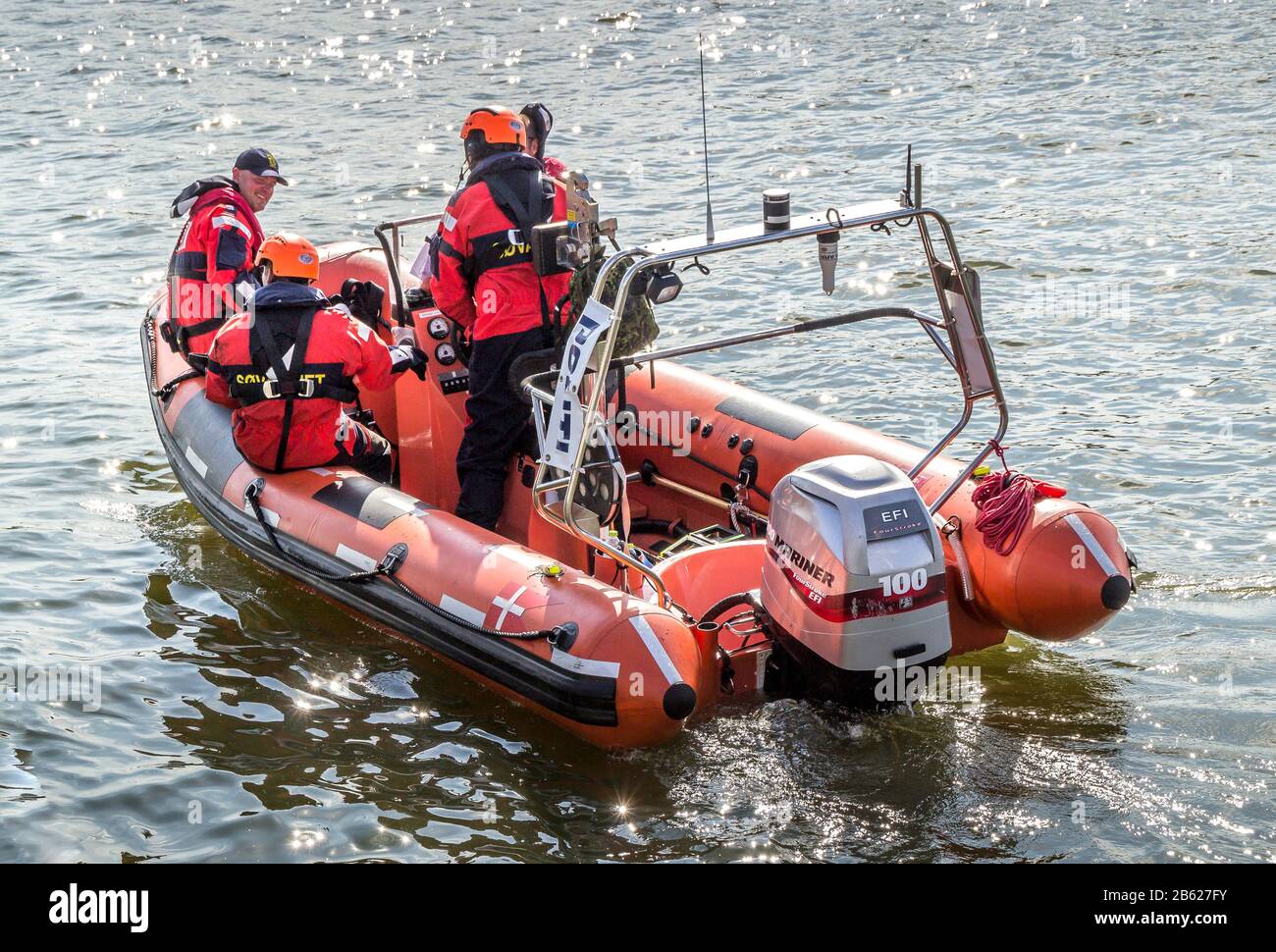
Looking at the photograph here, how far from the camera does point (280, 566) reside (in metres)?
4.99

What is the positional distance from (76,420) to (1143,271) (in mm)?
5504

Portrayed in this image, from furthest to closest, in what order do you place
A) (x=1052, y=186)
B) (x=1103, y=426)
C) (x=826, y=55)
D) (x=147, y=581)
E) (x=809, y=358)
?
(x=826, y=55)
(x=1052, y=186)
(x=809, y=358)
(x=1103, y=426)
(x=147, y=581)

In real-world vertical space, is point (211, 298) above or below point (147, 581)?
above

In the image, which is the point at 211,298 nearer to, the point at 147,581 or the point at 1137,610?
the point at 147,581

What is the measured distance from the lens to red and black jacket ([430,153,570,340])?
187 inches

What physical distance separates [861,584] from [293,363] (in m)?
2.14

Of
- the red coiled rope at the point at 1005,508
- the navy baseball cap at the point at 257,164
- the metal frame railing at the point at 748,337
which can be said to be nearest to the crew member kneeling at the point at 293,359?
the metal frame railing at the point at 748,337

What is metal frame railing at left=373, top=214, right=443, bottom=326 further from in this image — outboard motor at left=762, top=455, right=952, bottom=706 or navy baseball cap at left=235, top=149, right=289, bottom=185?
outboard motor at left=762, top=455, right=952, bottom=706

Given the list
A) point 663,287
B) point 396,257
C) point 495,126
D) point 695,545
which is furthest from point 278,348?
point 663,287

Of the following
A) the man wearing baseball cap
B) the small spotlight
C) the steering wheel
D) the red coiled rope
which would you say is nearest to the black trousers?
the steering wheel

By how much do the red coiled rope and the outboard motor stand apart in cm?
42

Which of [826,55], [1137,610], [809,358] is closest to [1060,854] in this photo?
[1137,610]

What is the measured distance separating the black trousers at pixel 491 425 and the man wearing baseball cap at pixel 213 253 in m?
1.24
